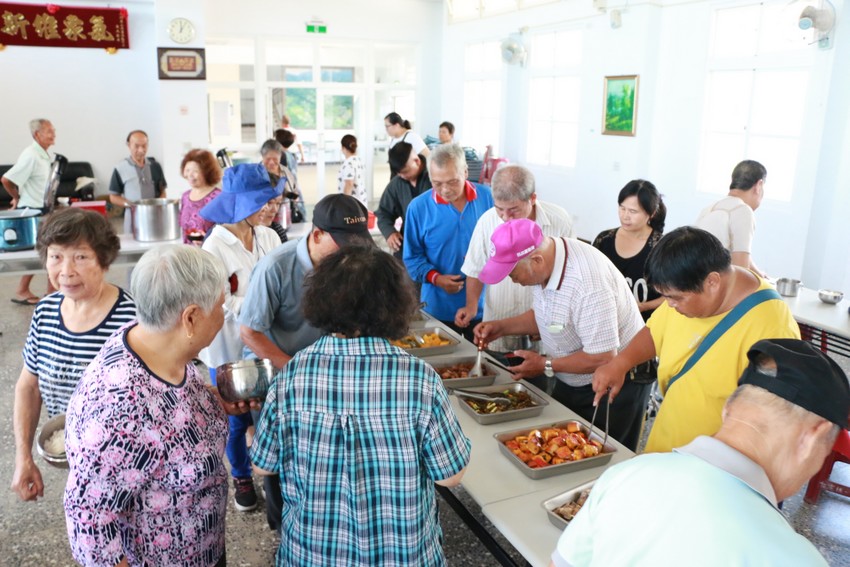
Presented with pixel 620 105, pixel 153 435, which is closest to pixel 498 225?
pixel 153 435

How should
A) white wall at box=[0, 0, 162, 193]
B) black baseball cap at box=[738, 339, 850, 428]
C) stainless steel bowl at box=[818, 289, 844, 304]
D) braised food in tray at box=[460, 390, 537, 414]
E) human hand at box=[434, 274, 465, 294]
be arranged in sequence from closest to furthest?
black baseball cap at box=[738, 339, 850, 428], braised food in tray at box=[460, 390, 537, 414], human hand at box=[434, 274, 465, 294], stainless steel bowl at box=[818, 289, 844, 304], white wall at box=[0, 0, 162, 193]

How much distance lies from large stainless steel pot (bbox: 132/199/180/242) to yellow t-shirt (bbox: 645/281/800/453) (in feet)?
11.5

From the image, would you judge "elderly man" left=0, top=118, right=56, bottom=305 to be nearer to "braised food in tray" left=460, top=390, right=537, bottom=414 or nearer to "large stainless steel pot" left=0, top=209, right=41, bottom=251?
"large stainless steel pot" left=0, top=209, right=41, bottom=251

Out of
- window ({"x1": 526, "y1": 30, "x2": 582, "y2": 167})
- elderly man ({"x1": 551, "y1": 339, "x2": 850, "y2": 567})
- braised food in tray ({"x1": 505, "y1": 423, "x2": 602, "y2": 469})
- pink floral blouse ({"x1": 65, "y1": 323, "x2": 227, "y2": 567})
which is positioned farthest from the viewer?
window ({"x1": 526, "y1": 30, "x2": 582, "y2": 167})

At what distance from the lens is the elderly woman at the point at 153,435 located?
4.29 feet

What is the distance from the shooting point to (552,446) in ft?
6.25

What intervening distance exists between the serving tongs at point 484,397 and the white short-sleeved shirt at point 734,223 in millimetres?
2040

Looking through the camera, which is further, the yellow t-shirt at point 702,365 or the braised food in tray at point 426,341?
the braised food in tray at point 426,341

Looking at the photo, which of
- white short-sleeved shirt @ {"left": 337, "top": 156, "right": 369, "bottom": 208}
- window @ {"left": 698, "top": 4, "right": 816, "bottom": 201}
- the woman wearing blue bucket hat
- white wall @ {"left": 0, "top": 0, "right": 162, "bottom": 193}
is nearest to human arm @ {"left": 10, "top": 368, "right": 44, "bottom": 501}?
the woman wearing blue bucket hat

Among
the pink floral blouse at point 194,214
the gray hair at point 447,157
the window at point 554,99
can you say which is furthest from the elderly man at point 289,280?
the window at point 554,99

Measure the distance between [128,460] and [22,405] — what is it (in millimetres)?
934

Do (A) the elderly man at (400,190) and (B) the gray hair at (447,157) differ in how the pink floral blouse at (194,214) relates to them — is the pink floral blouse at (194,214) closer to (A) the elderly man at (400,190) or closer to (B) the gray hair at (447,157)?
(A) the elderly man at (400,190)

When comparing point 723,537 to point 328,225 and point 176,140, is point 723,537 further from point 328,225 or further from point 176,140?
point 176,140

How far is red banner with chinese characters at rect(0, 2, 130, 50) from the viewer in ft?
29.0
